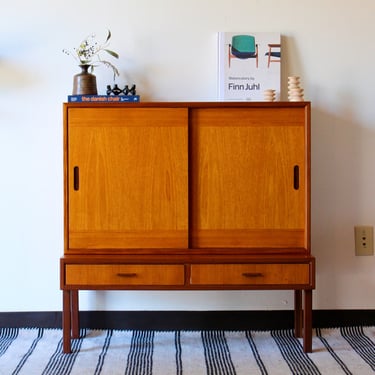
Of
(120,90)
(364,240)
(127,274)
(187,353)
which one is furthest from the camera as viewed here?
(364,240)

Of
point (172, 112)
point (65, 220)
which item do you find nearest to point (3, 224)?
point (65, 220)

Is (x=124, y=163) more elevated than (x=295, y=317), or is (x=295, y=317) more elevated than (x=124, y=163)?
(x=124, y=163)

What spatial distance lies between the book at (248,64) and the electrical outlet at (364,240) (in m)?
0.87

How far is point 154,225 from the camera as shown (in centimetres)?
206

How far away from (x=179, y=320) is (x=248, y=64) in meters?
1.38

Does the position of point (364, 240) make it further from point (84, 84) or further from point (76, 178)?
point (84, 84)

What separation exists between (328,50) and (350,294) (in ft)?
4.25

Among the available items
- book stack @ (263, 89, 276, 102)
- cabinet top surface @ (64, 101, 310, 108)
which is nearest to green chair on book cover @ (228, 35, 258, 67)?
book stack @ (263, 89, 276, 102)

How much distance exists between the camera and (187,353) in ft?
7.11

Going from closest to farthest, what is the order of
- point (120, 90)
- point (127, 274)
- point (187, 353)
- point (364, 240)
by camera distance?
point (127, 274), point (187, 353), point (120, 90), point (364, 240)

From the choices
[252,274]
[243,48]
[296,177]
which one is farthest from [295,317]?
[243,48]

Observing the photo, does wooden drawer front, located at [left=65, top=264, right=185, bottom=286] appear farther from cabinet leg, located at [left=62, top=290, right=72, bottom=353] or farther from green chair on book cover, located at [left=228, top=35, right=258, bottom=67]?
green chair on book cover, located at [left=228, top=35, right=258, bottom=67]

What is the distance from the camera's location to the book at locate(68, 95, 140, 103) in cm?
214

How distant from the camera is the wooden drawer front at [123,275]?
2047mm
